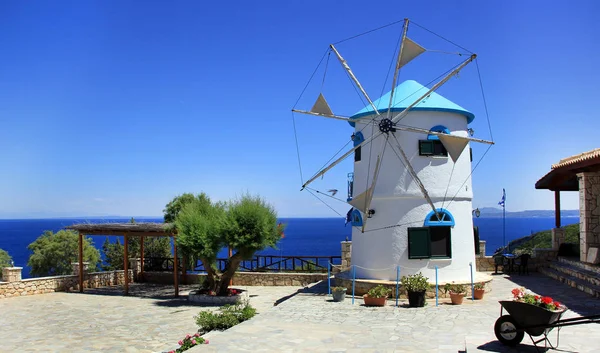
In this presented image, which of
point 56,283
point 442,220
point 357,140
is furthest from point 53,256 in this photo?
point 442,220

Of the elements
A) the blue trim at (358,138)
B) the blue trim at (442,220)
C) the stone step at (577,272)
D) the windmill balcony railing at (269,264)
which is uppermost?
the blue trim at (358,138)

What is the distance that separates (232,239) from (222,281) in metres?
1.77

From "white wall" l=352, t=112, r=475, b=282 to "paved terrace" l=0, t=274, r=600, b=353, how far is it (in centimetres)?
148

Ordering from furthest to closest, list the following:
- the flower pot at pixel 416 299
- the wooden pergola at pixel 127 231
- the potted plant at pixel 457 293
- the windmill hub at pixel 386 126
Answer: the wooden pergola at pixel 127 231
the windmill hub at pixel 386 126
the potted plant at pixel 457 293
the flower pot at pixel 416 299

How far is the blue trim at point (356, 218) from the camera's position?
56.5 feet

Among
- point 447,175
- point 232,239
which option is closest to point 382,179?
point 447,175

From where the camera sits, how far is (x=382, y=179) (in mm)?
16656

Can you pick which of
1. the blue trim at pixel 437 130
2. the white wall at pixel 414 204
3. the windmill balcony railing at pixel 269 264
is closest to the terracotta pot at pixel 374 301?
the white wall at pixel 414 204

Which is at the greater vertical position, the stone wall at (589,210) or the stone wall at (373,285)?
the stone wall at (589,210)

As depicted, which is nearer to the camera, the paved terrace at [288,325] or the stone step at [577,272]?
the paved terrace at [288,325]

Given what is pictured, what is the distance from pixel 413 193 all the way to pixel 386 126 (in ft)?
7.36

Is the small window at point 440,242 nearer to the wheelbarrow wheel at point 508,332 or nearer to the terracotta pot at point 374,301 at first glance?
the terracotta pot at point 374,301

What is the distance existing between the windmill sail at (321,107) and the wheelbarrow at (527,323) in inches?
357

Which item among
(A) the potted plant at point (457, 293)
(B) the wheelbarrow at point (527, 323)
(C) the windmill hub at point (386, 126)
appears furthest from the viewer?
(C) the windmill hub at point (386, 126)
